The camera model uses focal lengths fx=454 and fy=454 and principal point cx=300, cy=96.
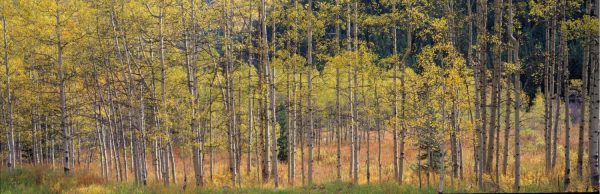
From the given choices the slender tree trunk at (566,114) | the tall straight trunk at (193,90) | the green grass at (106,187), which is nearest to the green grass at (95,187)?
the green grass at (106,187)

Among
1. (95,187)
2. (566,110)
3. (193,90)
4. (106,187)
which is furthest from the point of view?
(566,110)

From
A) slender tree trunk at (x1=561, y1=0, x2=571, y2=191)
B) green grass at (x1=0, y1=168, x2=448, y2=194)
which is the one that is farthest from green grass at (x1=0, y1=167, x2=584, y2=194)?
slender tree trunk at (x1=561, y1=0, x2=571, y2=191)

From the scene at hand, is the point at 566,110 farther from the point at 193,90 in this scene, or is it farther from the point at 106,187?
the point at 106,187

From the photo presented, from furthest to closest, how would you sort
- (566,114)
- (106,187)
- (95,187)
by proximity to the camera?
1. (566,114)
2. (106,187)
3. (95,187)

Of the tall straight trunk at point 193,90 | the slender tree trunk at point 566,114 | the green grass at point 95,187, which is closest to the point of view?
the slender tree trunk at point 566,114

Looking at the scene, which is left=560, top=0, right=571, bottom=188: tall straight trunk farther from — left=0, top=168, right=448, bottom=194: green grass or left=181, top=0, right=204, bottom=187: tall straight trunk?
left=181, top=0, right=204, bottom=187: tall straight trunk

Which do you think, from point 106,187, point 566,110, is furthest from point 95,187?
point 566,110

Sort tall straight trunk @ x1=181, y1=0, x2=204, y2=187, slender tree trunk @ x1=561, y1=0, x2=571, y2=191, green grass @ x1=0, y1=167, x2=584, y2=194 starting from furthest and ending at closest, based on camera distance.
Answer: tall straight trunk @ x1=181, y1=0, x2=204, y2=187 → green grass @ x1=0, y1=167, x2=584, y2=194 → slender tree trunk @ x1=561, y1=0, x2=571, y2=191

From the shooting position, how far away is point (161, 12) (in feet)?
48.6

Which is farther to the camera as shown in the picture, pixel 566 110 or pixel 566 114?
pixel 566 110

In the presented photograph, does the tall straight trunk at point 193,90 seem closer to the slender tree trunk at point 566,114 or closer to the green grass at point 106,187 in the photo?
the green grass at point 106,187

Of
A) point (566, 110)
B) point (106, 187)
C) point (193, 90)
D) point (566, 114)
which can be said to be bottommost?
point (106, 187)

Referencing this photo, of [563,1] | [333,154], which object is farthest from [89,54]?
[333,154]

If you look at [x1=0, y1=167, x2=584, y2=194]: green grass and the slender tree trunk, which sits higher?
the slender tree trunk
